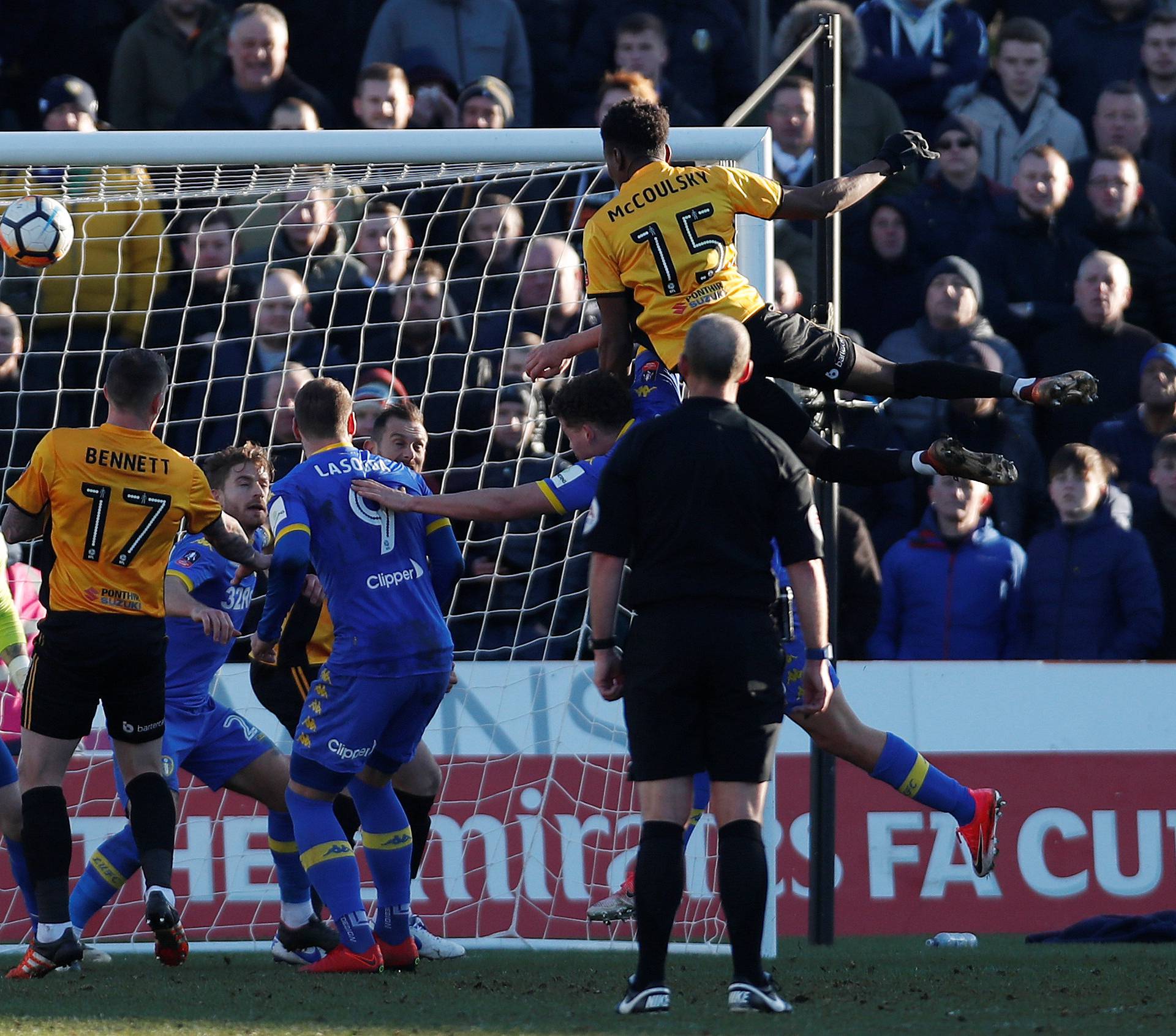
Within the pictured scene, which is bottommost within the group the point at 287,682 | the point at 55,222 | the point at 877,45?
the point at 287,682

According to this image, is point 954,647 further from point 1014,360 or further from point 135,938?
point 135,938

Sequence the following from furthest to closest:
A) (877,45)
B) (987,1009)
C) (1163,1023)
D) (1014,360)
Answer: (877,45) < (1014,360) < (987,1009) < (1163,1023)

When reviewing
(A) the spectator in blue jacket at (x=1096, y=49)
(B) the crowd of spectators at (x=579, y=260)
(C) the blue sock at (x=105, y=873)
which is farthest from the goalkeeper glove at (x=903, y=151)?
(A) the spectator in blue jacket at (x=1096, y=49)

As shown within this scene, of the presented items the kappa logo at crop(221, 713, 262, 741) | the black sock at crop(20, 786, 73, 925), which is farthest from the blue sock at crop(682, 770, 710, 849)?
the black sock at crop(20, 786, 73, 925)

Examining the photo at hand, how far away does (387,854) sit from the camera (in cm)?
616

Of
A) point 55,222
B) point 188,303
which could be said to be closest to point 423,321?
point 188,303

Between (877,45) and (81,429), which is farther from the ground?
(877,45)

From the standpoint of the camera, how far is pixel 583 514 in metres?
8.51

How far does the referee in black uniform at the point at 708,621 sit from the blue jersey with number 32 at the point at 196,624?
7.41 feet

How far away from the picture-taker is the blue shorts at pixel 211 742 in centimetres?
680

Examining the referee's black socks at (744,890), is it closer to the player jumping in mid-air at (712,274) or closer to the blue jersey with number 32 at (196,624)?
the player jumping in mid-air at (712,274)

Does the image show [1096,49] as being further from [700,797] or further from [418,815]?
[418,815]

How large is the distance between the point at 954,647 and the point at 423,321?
315 centimetres

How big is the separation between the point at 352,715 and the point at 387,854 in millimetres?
580
